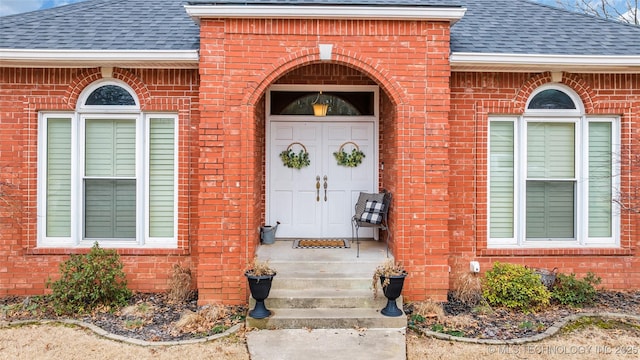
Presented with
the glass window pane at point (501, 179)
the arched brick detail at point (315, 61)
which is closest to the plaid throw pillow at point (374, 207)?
the arched brick detail at point (315, 61)

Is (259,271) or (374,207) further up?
(374,207)

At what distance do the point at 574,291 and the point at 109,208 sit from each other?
22.6 feet

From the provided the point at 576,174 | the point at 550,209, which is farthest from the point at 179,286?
the point at 576,174

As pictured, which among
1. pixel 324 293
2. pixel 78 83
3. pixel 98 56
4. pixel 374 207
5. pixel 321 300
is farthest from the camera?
pixel 374 207

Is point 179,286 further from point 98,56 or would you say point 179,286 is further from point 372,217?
point 98,56

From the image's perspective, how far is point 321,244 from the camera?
679cm

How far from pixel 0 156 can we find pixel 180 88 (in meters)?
2.80

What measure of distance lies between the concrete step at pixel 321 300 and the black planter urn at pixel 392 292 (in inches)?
7.0

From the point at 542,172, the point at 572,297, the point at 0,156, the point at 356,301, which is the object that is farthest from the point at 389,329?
the point at 0,156

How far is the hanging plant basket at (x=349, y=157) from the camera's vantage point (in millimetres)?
7152

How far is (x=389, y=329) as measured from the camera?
194 inches

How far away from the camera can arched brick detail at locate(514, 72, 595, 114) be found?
20.4 ft

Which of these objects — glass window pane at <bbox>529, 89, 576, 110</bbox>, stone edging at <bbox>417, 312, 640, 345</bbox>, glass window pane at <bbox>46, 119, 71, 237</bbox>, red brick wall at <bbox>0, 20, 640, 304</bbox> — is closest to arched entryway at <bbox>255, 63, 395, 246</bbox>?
red brick wall at <bbox>0, 20, 640, 304</bbox>

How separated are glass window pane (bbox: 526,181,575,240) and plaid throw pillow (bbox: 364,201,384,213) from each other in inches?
90.8
